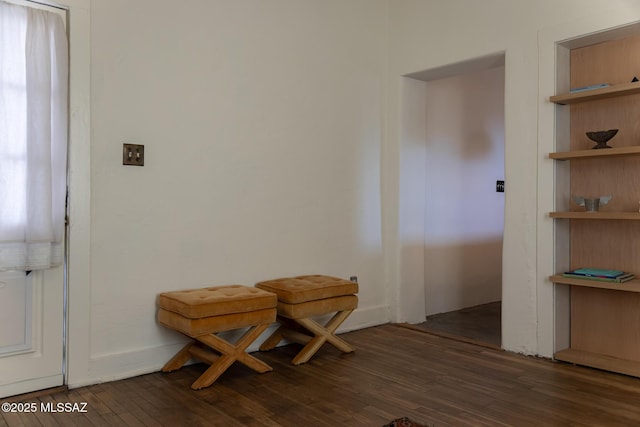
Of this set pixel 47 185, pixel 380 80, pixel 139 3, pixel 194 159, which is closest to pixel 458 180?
pixel 380 80

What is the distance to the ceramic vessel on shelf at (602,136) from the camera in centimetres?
325

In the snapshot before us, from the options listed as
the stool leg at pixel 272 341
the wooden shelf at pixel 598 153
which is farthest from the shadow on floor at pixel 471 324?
the wooden shelf at pixel 598 153

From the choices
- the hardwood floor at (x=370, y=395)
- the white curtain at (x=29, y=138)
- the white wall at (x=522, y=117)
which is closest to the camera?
the hardwood floor at (x=370, y=395)

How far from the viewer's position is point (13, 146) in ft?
8.75

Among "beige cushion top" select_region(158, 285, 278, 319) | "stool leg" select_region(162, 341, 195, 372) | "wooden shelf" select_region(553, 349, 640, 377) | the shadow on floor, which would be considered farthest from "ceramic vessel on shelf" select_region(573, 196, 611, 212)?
"stool leg" select_region(162, 341, 195, 372)

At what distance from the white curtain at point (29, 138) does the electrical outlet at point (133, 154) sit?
0.38 metres

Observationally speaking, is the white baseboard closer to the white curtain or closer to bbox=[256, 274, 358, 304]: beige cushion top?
bbox=[256, 274, 358, 304]: beige cushion top

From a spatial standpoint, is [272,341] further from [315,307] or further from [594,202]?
[594,202]

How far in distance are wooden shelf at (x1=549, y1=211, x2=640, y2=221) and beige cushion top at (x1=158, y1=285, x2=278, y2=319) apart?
1.89m

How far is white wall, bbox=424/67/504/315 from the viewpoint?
16.5ft

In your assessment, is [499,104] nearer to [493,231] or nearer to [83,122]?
[493,231]

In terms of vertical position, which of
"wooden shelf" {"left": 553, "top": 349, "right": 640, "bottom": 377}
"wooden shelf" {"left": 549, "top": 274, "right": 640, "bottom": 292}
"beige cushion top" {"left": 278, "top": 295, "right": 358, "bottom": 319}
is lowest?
"wooden shelf" {"left": 553, "top": 349, "right": 640, "bottom": 377}

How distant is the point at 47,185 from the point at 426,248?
3362 mm

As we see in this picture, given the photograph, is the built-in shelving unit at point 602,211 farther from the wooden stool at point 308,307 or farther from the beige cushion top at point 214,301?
the beige cushion top at point 214,301
